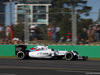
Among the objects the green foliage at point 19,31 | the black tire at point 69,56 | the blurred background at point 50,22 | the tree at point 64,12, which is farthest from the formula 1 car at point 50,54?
the green foliage at point 19,31

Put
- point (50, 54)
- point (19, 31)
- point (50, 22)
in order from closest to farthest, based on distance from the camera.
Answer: point (50, 54), point (50, 22), point (19, 31)

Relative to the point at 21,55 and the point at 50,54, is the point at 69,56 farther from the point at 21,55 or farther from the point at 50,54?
the point at 21,55

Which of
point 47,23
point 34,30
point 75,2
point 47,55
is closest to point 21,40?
point 34,30

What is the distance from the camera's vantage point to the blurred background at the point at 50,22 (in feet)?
43.4

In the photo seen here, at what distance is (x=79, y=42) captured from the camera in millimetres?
13461

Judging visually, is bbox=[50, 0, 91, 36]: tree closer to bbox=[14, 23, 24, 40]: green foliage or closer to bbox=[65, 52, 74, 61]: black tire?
bbox=[14, 23, 24, 40]: green foliage

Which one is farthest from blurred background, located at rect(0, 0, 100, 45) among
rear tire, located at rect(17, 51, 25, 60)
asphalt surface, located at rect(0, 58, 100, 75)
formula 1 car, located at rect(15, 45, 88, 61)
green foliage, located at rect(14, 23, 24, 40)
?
asphalt surface, located at rect(0, 58, 100, 75)

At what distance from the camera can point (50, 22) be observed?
13727 millimetres

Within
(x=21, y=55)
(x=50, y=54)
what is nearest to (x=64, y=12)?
(x=50, y=54)

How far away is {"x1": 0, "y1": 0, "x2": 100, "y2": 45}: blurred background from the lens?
13.2 metres

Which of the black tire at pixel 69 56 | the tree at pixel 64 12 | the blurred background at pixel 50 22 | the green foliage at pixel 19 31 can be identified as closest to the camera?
the black tire at pixel 69 56

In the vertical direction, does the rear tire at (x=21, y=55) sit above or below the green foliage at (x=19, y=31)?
below

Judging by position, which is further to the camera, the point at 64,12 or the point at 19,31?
the point at 19,31

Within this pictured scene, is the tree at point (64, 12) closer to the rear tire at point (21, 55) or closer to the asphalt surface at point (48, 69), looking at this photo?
the rear tire at point (21, 55)
